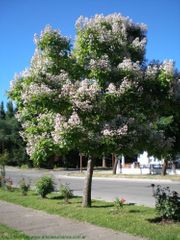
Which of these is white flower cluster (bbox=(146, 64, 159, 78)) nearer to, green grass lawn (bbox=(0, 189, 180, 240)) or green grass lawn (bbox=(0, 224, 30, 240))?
green grass lawn (bbox=(0, 189, 180, 240))

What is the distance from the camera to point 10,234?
9.70m

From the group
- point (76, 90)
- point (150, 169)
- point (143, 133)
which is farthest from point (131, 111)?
point (150, 169)

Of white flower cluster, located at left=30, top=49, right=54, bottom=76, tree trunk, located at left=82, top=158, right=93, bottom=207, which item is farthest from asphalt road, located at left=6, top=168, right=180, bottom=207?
white flower cluster, located at left=30, top=49, right=54, bottom=76

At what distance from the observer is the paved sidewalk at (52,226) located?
30.9 feet

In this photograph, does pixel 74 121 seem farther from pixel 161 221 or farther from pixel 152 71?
pixel 161 221

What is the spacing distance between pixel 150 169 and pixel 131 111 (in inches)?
1365

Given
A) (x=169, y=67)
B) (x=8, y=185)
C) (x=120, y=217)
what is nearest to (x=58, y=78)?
(x=169, y=67)

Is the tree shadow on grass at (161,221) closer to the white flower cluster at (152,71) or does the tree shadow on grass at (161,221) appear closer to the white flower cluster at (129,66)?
the white flower cluster at (152,71)

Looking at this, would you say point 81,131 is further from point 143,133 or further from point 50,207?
point 50,207

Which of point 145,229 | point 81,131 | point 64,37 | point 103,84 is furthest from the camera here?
point 64,37

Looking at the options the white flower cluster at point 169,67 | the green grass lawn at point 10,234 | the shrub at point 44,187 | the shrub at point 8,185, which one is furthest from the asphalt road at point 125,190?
the green grass lawn at point 10,234

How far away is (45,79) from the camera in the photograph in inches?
468

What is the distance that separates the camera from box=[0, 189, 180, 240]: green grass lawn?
31.2 ft

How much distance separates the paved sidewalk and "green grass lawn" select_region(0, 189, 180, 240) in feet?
1.04
